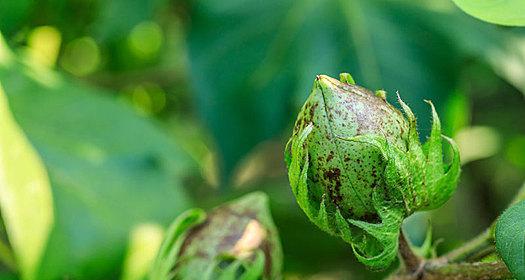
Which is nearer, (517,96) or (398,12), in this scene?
(398,12)

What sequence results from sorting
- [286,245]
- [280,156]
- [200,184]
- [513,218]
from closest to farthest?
[513,218] < [286,245] < [200,184] < [280,156]

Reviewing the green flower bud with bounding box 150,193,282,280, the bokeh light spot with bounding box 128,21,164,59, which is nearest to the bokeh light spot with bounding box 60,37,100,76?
the bokeh light spot with bounding box 128,21,164,59

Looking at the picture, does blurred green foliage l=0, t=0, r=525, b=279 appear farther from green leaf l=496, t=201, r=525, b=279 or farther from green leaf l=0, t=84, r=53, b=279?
green leaf l=496, t=201, r=525, b=279

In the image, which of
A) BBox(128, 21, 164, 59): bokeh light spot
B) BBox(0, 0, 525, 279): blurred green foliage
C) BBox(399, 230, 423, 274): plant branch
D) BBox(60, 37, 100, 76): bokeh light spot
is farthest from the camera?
BBox(128, 21, 164, 59): bokeh light spot

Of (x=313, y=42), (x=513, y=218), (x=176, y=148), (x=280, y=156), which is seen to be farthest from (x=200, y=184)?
(x=513, y=218)

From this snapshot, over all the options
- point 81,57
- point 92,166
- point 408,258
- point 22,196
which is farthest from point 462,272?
point 81,57

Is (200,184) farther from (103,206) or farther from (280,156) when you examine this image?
(103,206)
